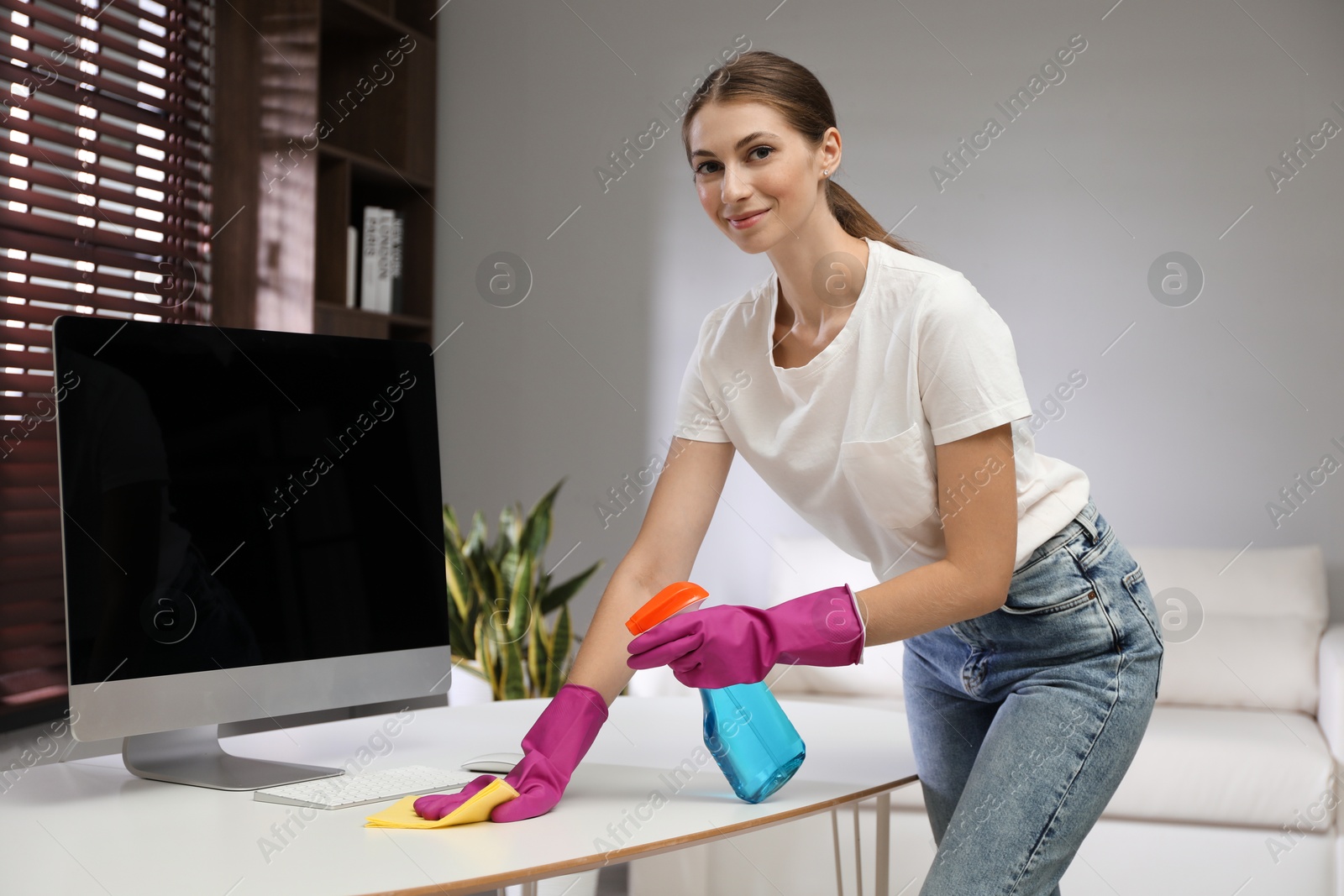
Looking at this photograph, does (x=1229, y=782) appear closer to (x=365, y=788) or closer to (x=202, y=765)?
(x=365, y=788)

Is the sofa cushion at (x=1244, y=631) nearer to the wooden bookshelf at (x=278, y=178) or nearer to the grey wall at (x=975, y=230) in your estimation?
the grey wall at (x=975, y=230)

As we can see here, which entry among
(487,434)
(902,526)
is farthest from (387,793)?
(487,434)

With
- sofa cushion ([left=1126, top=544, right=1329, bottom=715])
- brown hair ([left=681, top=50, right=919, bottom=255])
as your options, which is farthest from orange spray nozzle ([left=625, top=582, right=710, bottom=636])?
sofa cushion ([left=1126, top=544, right=1329, bottom=715])

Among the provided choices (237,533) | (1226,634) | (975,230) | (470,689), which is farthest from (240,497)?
(975,230)

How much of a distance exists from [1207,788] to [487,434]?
7.36 feet

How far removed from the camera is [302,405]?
1.24 meters

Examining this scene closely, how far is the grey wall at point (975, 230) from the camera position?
3.05 metres

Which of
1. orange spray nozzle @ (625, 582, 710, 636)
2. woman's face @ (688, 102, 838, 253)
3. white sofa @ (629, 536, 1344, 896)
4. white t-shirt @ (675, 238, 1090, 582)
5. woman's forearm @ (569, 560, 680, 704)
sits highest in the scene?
woman's face @ (688, 102, 838, 253)

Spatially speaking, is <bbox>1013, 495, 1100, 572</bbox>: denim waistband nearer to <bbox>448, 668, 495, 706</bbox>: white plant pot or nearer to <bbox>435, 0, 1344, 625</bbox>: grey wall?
<bbox>448, 668, 495, 706</bbox>: white plant pot

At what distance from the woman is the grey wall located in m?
2.05

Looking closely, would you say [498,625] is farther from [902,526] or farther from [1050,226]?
[1050,226]

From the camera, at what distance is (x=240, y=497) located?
1.18m

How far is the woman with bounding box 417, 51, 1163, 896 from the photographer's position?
106 cm

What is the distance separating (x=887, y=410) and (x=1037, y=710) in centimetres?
33
